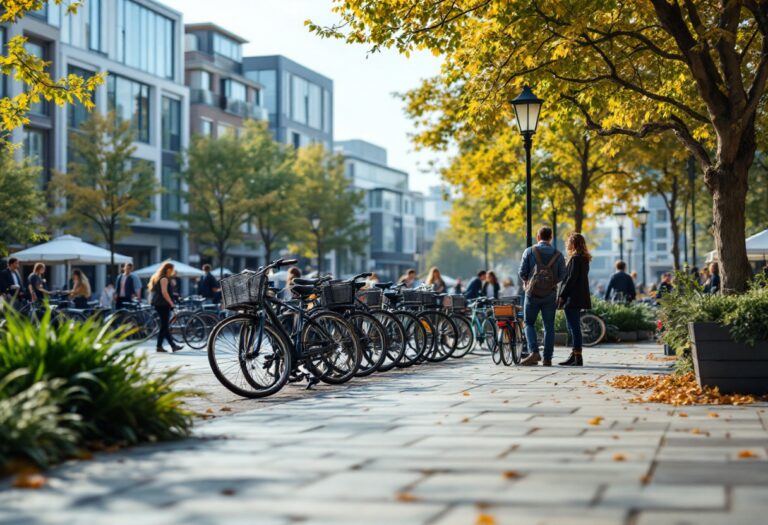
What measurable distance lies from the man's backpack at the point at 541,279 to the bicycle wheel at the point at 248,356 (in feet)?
16.3

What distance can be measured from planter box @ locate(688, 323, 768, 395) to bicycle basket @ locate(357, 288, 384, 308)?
551cm

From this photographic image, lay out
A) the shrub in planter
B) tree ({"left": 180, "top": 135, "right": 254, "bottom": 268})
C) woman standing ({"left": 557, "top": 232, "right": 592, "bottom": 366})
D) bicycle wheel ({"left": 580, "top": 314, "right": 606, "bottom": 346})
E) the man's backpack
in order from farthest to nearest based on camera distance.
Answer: tree ({"left": 180, "top": 135, "right": 254, "bottom": 268}) → bicycle wheel ({"left": 580, "top": 314, "right": 606, "bottom": 346}) → woman standing ({"left": 557, "top": 232, "right": 592, "bottom": 366}) → the man's backpack → the shrub in planter

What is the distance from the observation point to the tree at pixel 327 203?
5966cm

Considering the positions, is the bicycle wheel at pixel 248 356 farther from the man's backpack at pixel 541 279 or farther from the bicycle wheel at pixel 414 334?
the man's backpack at pixel 541 279

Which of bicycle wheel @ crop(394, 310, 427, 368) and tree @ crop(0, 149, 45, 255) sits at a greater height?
tree @ crop(0, 149, 45, 255)

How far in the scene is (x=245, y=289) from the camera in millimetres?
10008

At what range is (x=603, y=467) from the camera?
553 cm

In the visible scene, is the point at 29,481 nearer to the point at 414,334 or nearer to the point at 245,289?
the point at 245,289

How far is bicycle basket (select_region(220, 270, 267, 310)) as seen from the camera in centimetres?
998

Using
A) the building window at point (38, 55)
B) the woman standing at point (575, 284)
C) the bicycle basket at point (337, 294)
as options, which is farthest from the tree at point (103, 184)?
the bicycle basket at point (337, 294)

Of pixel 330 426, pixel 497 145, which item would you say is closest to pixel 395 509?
pixel 330 426

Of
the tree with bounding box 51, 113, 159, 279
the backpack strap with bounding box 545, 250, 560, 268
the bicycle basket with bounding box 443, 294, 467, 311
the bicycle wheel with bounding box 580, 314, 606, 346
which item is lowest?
the bicycle wheel with bounding box 580, 314, 606, 346

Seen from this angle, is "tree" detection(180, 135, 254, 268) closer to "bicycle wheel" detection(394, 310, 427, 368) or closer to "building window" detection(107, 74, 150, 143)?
"building window" detection(107, 74, 150, 143)

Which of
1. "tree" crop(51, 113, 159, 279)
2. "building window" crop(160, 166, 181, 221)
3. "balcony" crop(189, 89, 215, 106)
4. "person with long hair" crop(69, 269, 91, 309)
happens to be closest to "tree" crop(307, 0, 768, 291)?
"person with long hair" crop(69, 269, 91, 309)
